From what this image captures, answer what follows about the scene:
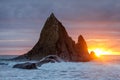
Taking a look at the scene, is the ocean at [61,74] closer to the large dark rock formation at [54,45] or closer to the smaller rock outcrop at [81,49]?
the large dark rock formation at [54,45]

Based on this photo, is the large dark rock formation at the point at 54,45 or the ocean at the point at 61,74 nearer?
the ocean at the point at 61,74

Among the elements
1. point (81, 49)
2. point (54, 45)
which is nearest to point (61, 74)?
point (54, 45)

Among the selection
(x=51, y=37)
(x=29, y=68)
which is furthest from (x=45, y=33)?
(x=29, y=68)

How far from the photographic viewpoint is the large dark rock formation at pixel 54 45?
14000 cm

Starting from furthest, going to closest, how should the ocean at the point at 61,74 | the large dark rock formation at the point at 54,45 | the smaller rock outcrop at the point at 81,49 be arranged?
the smaller rock outcrop at the point at 81,49
the large dark rock formation at the point at 54,45
the ocean at the point at 61,74

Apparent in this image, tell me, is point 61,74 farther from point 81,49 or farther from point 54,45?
point 81,49

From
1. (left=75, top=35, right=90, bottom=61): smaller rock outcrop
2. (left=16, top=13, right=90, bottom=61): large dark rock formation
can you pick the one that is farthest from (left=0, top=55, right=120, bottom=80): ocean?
(left=75, top=35, right=90, bottom=61): smaller rock outcrop

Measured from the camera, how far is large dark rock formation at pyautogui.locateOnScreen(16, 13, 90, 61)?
5512 inches

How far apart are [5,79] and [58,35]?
98057 millimetres

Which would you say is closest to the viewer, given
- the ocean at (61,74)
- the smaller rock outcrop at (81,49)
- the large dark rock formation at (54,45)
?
the ocean at (61,74)

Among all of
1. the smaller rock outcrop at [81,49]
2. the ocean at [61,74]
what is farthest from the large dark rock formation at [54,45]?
the ocean at [61,74]

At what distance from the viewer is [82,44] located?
167 m

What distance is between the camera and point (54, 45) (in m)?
142

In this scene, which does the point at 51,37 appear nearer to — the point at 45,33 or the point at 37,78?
the point at 45,33
